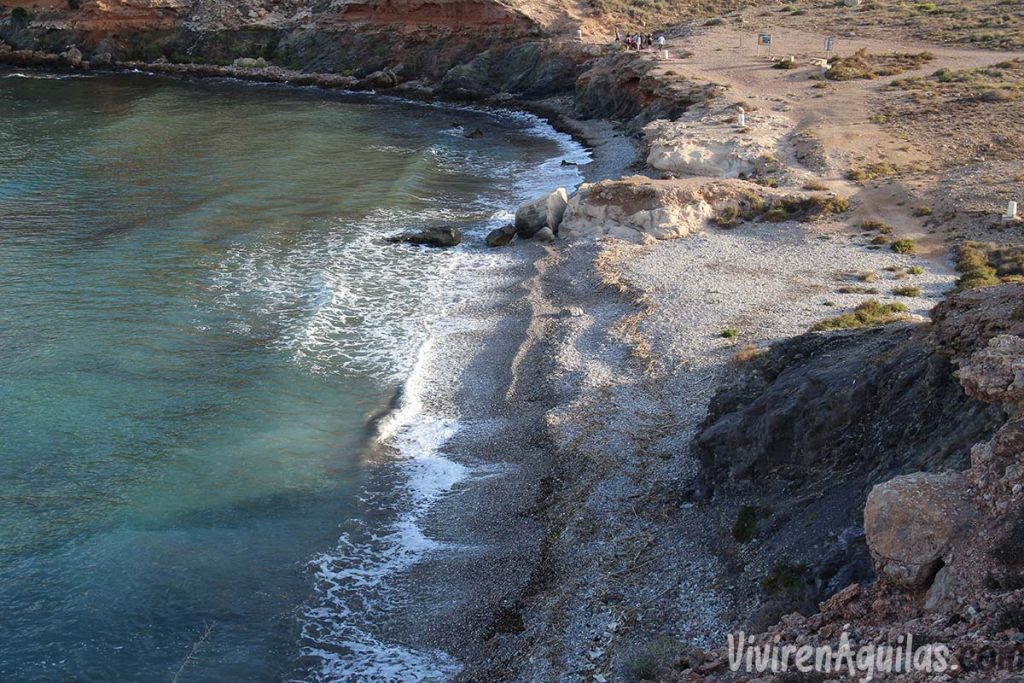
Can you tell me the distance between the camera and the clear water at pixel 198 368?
15250mm

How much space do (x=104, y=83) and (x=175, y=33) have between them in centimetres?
996

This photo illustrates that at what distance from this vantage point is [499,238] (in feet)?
110

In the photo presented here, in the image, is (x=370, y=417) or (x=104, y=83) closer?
(x=370, y=417)

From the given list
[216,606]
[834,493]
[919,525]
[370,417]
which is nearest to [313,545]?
[216,606]

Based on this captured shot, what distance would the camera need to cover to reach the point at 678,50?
2203 inches

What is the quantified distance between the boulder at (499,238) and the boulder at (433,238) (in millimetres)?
1158

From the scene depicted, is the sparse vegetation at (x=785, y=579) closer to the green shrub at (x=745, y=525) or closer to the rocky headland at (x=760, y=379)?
the rocky headland at (x=760, y=379)

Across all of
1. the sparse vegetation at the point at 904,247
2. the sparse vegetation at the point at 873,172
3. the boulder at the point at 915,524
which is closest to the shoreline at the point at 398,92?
the sparse vegetation at the point at 873,172

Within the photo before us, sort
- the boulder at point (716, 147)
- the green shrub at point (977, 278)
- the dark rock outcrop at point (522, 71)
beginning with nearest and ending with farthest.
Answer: the green shrub at point (977, 278) < the boulder at point (716, 147) < the dark rock outcrop at point (522, 71)

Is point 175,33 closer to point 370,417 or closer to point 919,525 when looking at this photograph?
point 370,417

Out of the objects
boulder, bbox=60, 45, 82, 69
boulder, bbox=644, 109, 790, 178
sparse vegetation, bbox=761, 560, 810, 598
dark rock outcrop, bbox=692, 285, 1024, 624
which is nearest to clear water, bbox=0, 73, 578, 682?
boulder, bbox=644, 109, 790, 178

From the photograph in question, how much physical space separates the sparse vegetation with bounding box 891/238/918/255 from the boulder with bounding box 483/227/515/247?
483 inches

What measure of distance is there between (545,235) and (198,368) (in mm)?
13604

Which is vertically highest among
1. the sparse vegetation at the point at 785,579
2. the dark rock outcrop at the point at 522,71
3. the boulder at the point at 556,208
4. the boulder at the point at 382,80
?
the dark rock outcrop at the point at 522,71
